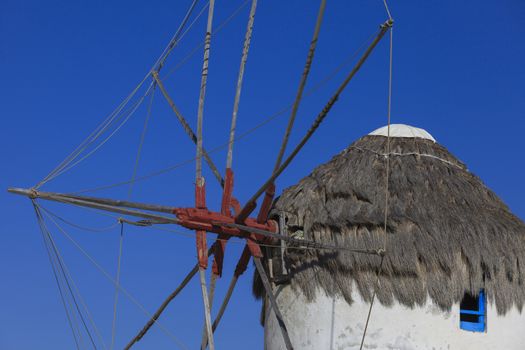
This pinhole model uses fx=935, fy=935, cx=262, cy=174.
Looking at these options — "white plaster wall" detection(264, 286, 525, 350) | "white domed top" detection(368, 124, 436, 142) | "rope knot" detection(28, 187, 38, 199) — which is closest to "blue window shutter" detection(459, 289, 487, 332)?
"white plaster wall" detection(264, 286, 525, 350)

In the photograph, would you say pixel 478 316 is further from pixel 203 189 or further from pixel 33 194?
pixel 33 194

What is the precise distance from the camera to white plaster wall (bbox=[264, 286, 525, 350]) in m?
12.9

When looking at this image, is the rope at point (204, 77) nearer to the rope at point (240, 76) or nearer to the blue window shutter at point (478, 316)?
the rope at point (240, 76)

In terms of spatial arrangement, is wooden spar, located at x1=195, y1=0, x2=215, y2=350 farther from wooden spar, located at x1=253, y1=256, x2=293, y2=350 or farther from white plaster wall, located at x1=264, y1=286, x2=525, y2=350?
white plaster wall, located at x1=264, y1=286, x2=525, y2=350

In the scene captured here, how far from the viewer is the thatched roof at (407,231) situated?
42.8 ft

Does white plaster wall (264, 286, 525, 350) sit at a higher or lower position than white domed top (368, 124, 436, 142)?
lower

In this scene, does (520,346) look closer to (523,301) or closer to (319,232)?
(523,301)

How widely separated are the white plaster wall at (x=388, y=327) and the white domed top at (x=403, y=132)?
3063 mm

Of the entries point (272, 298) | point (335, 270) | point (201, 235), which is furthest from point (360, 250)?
point (201, 235)

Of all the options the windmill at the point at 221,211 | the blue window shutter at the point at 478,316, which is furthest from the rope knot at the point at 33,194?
the blue window shutter at the point at 478,316

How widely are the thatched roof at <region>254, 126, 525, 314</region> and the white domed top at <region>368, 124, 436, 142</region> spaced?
16.5 inches

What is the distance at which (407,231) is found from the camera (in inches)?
520

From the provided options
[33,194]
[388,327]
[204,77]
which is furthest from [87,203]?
[388,327]

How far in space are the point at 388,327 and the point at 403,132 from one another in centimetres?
350
